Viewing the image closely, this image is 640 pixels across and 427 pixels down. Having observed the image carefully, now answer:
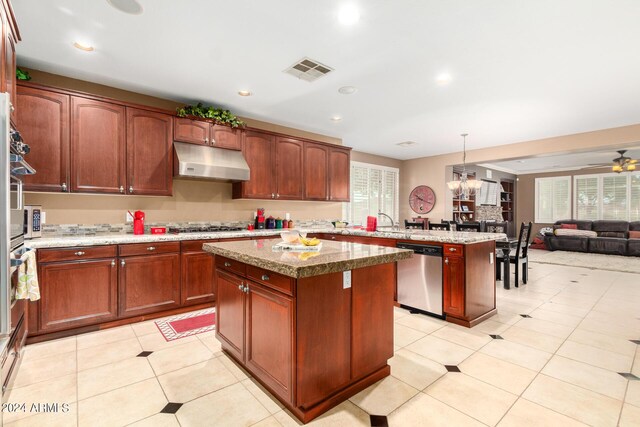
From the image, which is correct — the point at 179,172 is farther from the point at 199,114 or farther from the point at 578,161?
the point at 578,161

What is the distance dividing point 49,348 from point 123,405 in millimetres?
1408

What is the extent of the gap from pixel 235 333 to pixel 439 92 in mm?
3598

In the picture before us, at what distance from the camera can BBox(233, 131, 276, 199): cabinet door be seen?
181 inches

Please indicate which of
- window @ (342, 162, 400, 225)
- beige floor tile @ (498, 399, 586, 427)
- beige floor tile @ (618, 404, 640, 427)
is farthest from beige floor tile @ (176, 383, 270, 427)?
window @ (342, 162, 400, 225)

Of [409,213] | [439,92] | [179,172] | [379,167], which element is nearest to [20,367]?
[179,172]

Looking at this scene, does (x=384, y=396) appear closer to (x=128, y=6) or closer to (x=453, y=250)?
(x=453, y=250)

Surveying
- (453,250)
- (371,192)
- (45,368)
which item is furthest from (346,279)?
(371,192)

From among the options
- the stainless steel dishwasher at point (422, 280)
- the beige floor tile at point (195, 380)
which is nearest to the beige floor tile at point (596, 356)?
the stainless steel dishwasher at point (422, 280)

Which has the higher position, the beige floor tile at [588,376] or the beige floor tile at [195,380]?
the beige floor tile at [588,376]

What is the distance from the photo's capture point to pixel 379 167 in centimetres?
792

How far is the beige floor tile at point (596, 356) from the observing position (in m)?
2.40

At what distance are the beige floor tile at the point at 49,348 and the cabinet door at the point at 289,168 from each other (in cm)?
306

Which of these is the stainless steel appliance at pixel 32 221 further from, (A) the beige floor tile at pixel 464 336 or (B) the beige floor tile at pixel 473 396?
(A) the beige floor tile at pixel 464 336

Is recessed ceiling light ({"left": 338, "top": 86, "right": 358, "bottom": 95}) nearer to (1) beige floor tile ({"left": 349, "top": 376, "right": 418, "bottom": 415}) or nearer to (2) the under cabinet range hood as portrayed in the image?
(2) the under cabinet range hood
